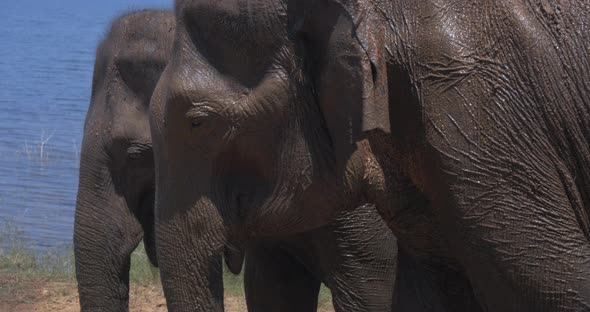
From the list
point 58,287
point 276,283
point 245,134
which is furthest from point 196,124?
point 58,287

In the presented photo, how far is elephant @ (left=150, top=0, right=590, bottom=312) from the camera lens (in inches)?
140

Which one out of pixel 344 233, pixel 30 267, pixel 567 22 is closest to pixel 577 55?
pixel 567 22

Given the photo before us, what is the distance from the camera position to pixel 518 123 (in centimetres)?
357

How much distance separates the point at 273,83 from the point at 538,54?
0.71 m

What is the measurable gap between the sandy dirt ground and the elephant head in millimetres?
3563

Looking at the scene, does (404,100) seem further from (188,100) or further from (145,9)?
(145,9)

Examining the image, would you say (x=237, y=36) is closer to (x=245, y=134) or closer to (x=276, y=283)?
(x=245, y=134)

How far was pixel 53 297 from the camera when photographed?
7.91m

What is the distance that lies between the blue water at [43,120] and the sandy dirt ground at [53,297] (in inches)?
60.0

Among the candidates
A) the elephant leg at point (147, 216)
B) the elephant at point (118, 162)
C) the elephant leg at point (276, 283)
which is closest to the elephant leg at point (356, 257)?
the elephant leg at point (276, 283)

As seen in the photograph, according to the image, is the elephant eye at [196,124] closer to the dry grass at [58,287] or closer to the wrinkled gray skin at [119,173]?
the wrinkled gray skin at [119,173]

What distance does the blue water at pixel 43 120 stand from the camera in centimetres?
1169

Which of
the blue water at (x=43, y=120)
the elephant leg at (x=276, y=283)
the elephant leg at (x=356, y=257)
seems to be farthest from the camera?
the blue water at (x=43, y=120)

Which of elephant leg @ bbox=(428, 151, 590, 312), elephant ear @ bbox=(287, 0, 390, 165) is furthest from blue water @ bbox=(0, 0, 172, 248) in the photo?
elephant leg @ bbox=(428, 151, 590, 312)
